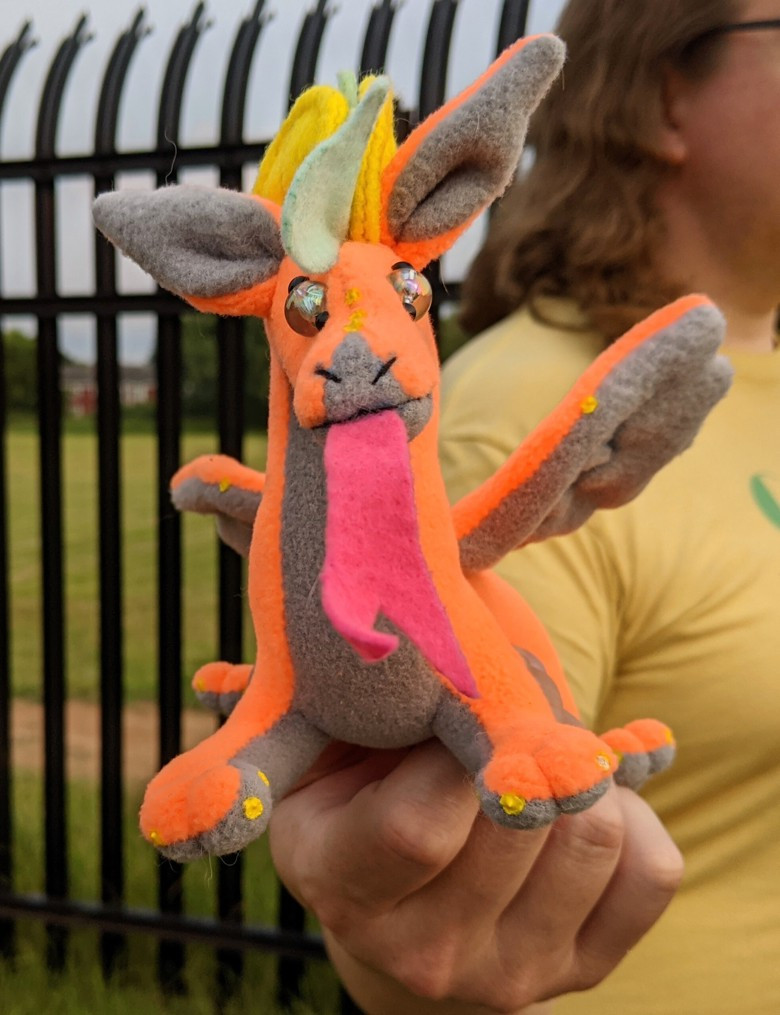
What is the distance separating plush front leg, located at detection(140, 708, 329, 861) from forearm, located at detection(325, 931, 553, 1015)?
32 centimetres

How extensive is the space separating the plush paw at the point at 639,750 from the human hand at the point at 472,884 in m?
0.03

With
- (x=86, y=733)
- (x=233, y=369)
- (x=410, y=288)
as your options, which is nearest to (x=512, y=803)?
(x=410, y=288)

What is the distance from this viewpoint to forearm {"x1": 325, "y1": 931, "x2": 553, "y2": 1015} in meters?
0.67

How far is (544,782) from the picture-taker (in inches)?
14.8

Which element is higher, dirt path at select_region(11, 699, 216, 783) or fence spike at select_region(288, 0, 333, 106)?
fence spike at select_region(288, 0, 333, 106)

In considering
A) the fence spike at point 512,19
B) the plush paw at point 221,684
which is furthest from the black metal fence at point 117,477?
the plush paw at point 221,684

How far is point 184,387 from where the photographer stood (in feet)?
6.25

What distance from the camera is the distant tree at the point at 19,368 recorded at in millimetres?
2021

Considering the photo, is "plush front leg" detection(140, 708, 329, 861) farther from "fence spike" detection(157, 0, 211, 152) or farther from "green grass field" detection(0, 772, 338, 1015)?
"fence spike" detection(157, 0, 211, 152)

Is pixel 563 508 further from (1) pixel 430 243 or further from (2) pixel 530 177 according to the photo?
(2) pixel 530 177

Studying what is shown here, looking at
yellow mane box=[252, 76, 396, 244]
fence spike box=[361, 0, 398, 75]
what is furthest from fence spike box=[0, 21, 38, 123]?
yellow mane box=[252, 76, 396, 244]

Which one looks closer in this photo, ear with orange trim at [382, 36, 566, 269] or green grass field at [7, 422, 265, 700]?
ear with orange trim at [382, 36, 566, 269]

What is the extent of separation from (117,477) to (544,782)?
5.34 feet

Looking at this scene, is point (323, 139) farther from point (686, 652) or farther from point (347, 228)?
point (686, 652)
